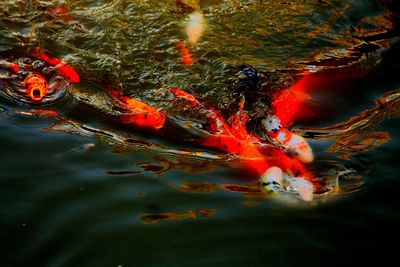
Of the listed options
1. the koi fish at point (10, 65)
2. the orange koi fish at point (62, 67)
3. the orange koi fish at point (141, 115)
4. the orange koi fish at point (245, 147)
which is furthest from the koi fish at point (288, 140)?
the koi fish at point (10, 65)

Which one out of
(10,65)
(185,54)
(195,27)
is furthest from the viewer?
(195,27)

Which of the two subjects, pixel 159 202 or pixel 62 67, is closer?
pixel 159 202

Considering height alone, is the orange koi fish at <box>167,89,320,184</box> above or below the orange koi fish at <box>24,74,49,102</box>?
below

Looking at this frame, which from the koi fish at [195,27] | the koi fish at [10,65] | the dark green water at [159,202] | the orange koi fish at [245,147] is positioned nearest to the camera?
the dark green water at [159,202]

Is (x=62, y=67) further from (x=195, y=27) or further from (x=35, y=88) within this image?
(x=195, y=27)

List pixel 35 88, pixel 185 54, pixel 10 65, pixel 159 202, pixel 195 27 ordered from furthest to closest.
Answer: pixel 195 27
pixel 185 54
pixel 10 65
pixel 35 88
pixel 159 202

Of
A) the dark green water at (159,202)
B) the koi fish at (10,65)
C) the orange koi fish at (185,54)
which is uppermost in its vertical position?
the orange koi fish at (185,54)

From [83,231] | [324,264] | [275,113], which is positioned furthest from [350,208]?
[83,231]

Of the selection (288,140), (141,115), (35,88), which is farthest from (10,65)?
(288,140)

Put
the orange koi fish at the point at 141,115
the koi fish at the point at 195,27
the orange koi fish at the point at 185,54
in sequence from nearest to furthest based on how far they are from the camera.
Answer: the orange koi fish at the point at 141,115
the orange koi fish at the point at 185,54
the koi fish at the point at 195,27

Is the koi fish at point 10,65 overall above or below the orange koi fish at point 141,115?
above


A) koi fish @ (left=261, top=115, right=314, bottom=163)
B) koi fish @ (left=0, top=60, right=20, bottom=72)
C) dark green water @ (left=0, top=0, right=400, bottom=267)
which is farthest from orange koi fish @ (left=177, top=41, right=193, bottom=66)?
koi fish @ (left=0, top=60, right=20, bottom=72)

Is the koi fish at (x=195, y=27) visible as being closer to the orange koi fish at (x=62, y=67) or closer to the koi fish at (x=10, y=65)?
the orange koi fish at (x=62, y=67)

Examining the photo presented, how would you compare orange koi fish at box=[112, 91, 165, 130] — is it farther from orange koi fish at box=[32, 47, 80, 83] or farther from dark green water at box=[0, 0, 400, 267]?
orange koi fish at box=[32, 47, 80, 83]
